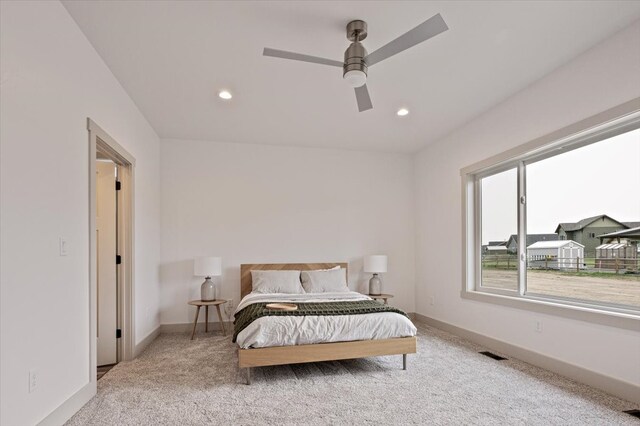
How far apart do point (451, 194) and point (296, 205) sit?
228 cm

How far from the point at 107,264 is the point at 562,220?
462 cm

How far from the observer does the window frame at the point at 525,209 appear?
288 cm

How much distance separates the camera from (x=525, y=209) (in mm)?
4012

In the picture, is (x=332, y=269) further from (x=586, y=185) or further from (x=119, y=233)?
(x=586, y=185)

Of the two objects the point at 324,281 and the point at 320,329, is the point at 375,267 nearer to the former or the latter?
the point at 324,281

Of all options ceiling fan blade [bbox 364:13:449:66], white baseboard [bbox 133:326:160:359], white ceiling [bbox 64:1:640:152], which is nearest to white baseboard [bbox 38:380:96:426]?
white baseboard [bbox 133:326:160:359]

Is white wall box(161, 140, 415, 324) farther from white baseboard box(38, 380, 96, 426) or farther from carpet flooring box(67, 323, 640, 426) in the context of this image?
white baseboard box(38, 380, 96, 426)

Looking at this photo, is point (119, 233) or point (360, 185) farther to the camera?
point (360, 185)

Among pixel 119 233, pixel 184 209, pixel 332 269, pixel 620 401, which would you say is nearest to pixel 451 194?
pixel 332 269

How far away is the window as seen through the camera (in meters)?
3.00

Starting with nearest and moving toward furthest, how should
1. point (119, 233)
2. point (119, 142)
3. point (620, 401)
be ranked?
point (620, 401) → point (119, 142) → point (119, 233)

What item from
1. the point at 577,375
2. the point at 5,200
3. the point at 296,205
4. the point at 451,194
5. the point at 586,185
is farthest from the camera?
the point at 296,205

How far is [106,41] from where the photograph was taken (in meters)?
2.88

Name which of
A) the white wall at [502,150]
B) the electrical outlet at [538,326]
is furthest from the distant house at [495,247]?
the electrical outlet at [538,326]
